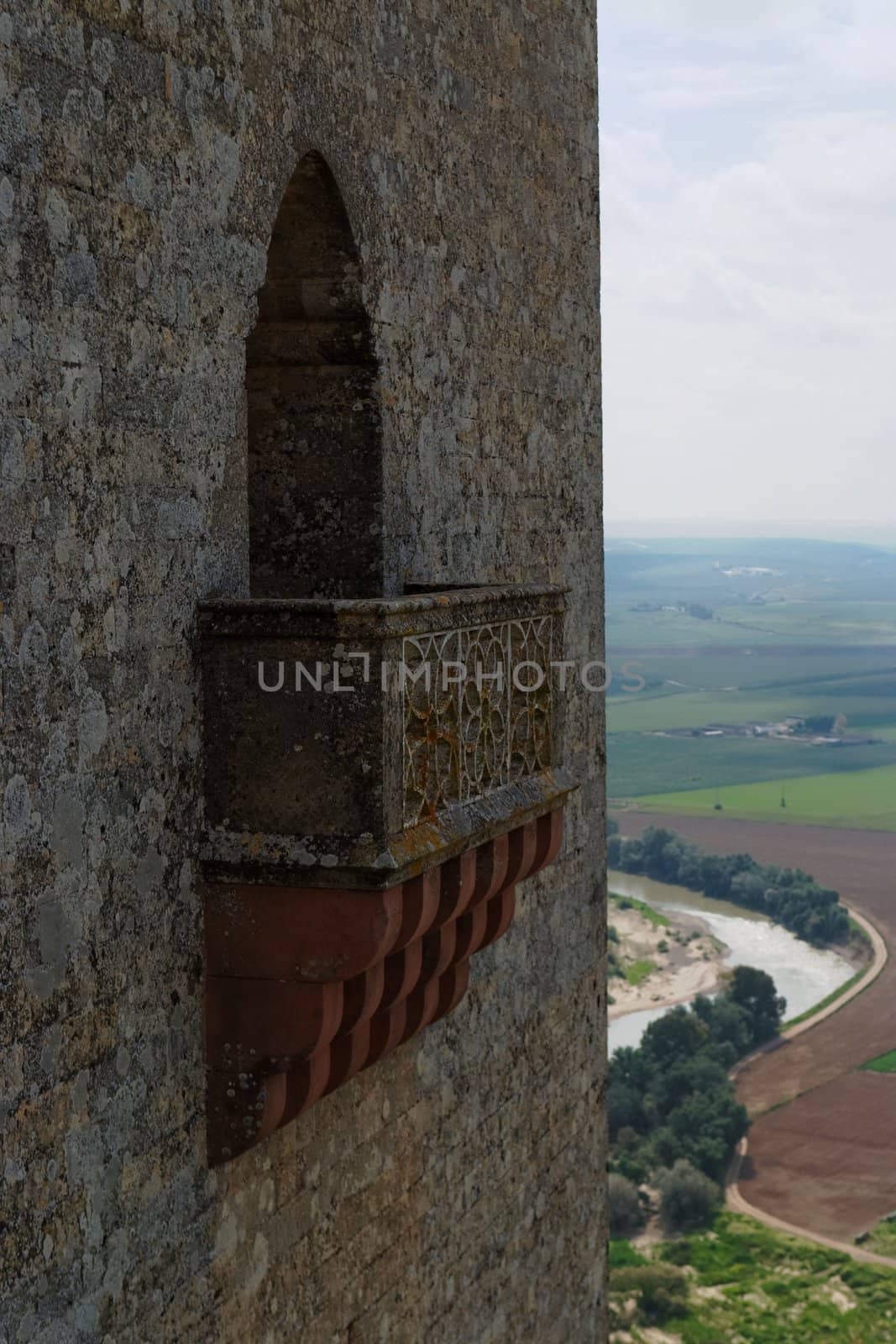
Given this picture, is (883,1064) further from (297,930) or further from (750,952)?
(297,930)

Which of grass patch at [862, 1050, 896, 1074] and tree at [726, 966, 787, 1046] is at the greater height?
tree at [726, 966, 787, 1046]

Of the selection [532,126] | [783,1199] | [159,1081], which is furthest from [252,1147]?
[783,1199]

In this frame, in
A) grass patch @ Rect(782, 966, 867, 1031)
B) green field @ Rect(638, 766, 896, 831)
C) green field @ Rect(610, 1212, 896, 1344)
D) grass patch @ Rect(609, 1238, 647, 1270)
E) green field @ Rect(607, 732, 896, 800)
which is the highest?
green field @ Rect(607, 732, 896, 800)

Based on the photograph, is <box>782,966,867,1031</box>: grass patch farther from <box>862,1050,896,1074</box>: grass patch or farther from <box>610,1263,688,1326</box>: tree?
<box>610,1263,688,1326</box>: tree

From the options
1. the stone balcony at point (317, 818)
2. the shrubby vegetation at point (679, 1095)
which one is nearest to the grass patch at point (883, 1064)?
the shrubby vegetation at point (679, 1095)

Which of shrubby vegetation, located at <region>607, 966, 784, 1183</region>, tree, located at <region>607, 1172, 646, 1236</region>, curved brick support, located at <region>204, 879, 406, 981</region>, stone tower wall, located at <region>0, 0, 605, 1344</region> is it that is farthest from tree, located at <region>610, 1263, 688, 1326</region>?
curved brick support, located at <region>204, 879, 406, 981</region>

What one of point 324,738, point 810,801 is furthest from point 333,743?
point 810,801
